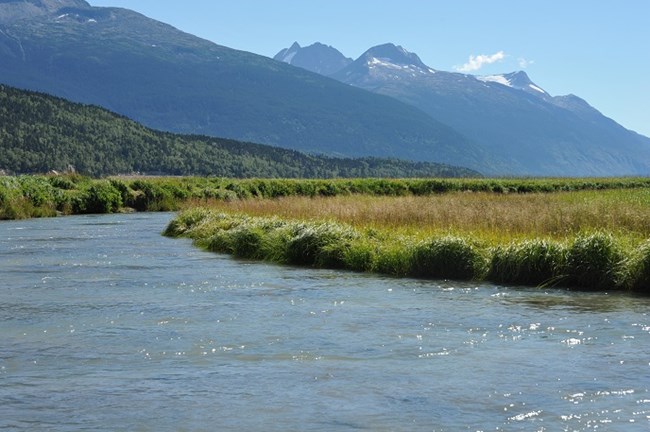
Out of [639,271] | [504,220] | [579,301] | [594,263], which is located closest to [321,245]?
[504,220]

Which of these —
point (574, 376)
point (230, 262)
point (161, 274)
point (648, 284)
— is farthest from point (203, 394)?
point (230, 262)

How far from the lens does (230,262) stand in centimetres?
2772

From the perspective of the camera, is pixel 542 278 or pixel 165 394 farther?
pixel 542 278

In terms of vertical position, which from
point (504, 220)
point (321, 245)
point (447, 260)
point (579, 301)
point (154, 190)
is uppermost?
point (504, 220)

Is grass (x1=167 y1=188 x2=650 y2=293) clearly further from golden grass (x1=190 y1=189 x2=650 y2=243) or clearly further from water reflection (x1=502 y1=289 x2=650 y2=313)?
water reflection (x1=502 y1=289 x2=650 y2=313)

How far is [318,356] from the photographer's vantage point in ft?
42.3

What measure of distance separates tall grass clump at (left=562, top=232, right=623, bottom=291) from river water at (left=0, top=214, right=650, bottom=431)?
1.23 m

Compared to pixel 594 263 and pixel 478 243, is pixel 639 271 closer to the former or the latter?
pixel 594 263

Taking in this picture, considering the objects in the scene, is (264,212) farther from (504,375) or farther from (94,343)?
(504,375)

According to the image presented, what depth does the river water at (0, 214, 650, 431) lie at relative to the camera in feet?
32.5

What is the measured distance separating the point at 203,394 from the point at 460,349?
4237 mm

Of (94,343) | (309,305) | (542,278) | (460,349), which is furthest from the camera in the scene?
(542,278)

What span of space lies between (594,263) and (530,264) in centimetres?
153

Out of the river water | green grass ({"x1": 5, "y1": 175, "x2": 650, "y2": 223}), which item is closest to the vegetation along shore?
the river water
